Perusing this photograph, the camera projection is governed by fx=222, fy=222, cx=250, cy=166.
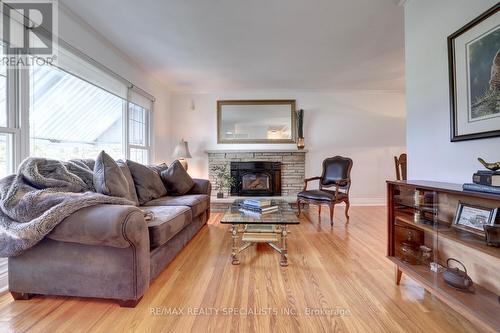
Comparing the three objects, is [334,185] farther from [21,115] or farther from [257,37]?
[21,115]

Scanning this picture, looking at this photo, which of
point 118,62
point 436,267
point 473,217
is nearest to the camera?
point 473,217

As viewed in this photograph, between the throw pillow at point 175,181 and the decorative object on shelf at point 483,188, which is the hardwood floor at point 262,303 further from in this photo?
the throw pillow at point 175,181

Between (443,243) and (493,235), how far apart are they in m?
0.44

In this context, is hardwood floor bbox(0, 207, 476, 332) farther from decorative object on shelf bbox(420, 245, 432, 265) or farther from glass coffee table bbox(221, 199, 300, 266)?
decorative object on shelf bbox(420, 245, 432, 265)

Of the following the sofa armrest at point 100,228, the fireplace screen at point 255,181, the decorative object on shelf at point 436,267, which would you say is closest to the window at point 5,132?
the sofa armrest at point 100,228

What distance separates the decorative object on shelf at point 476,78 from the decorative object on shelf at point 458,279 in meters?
0.80

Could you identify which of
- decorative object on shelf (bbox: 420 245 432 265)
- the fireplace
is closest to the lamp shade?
the fireplace

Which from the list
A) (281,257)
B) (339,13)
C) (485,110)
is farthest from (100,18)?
(485,110)

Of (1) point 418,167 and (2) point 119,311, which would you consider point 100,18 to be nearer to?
(2) point 119,311

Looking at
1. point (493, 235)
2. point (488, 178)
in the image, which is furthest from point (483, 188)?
point (493, 235)

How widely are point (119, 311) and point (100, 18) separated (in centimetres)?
263

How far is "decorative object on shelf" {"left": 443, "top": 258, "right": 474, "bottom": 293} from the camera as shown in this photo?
4.04 feet

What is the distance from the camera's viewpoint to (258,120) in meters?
4.58

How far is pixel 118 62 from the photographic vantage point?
117 inches
